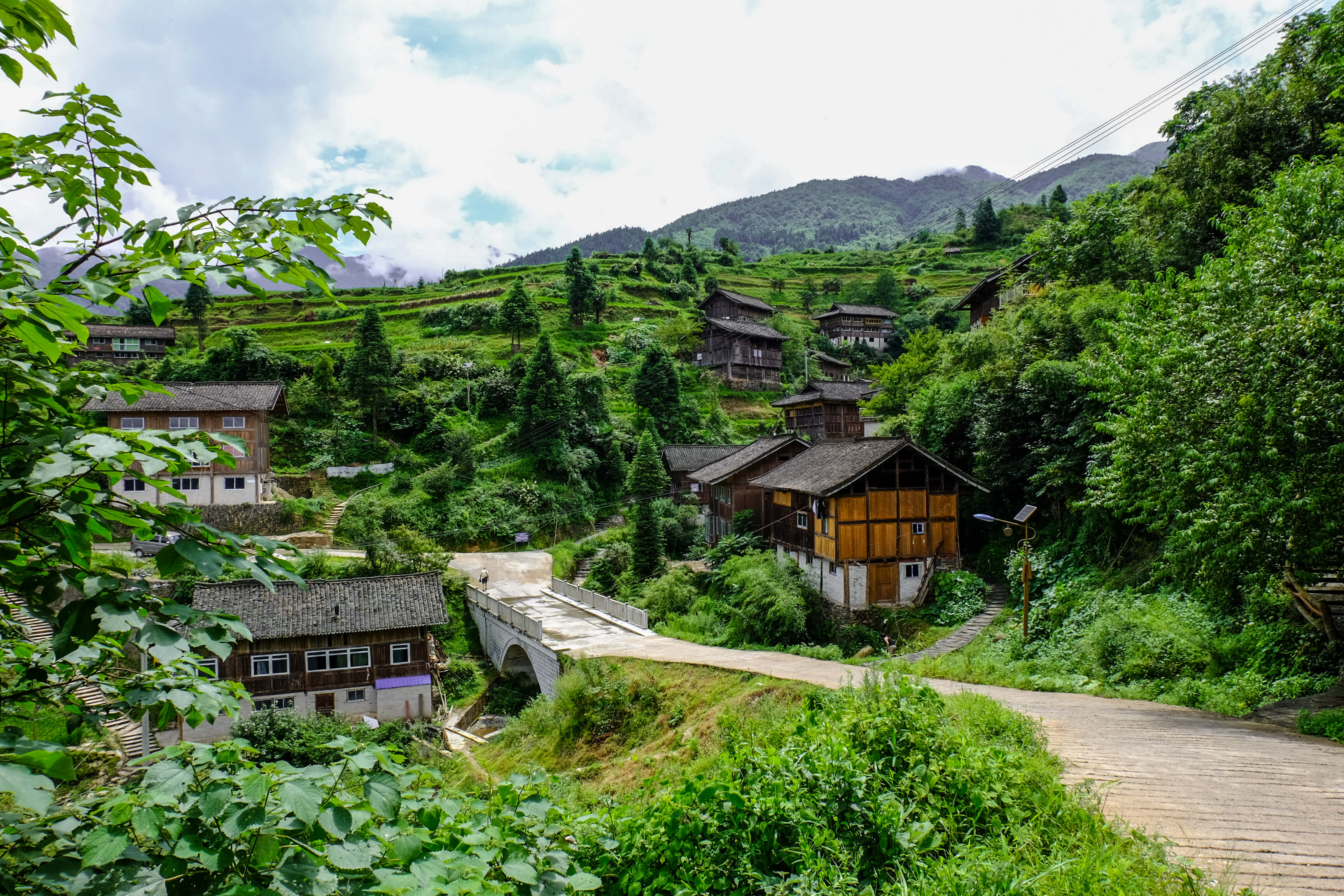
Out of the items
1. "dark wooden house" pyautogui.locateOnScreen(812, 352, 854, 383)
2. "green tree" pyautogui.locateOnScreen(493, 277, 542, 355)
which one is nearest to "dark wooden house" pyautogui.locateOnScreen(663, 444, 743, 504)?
"green tree" pyautogui.locateOnScreen(493, 277, 542, 355)

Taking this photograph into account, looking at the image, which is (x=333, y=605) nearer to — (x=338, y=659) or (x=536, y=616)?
(x=338, y=659)

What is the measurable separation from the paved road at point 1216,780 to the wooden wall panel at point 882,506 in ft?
34.9

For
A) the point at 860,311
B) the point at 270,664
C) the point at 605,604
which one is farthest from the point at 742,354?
the point at 270,664

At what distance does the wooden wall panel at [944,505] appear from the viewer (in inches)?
901

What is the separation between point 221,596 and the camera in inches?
957

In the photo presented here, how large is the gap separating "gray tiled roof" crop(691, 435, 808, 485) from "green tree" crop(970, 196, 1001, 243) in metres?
66.6

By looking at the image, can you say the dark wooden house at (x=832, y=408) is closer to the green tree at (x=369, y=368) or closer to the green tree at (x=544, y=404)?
the green tree at (x=544, y=404)

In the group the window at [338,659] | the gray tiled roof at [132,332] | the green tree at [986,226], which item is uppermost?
the green tree at [986,226]

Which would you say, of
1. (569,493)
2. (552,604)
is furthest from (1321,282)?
(569,493)

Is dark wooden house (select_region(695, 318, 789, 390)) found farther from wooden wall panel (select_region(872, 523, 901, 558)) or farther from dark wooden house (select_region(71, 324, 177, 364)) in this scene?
dark wooden house (select_region(71, 324, 177, 364))

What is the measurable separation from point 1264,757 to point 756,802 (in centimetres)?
651

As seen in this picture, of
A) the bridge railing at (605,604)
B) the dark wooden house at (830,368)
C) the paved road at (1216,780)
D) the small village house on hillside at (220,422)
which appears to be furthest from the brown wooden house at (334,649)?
the dark wooden house at (830,368)

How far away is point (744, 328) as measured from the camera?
5984cm

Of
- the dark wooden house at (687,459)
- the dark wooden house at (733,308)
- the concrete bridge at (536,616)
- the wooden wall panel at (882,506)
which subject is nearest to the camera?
the concrete bridge at (536,616)
